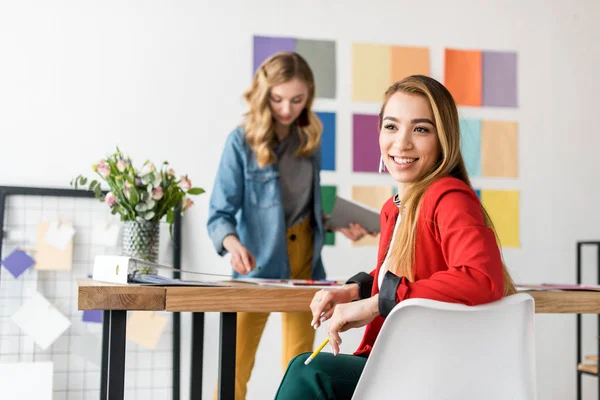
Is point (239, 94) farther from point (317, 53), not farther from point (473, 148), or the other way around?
point (473, 148)

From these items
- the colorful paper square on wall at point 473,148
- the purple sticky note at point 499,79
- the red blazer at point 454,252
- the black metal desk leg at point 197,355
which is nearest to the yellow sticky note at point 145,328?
the black metal desk leg at point 197,355

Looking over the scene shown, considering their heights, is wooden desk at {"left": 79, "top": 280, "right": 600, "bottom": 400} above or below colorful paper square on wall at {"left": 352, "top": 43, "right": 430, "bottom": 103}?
below

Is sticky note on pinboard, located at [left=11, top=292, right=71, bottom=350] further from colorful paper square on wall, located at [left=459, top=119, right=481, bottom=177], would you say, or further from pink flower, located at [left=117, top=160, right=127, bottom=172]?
colorful paper square on wall, located at [left=459, top=119, right=481, bottom=177]

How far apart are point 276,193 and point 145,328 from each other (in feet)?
3.24

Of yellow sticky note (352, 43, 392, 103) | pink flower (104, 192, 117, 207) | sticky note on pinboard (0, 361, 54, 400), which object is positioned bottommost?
sticky note on pinboard (0, 361, 54, 400)

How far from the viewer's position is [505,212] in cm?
320

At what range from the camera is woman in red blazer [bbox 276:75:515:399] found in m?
1.03

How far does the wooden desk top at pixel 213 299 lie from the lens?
1.26 metres

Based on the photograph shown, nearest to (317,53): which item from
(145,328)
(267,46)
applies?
(267,46)

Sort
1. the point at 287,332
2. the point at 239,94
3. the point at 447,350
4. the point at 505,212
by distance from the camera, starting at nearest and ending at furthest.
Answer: the point at 447,350, the point at 287,332, the point at 239,94, the point at 505,212

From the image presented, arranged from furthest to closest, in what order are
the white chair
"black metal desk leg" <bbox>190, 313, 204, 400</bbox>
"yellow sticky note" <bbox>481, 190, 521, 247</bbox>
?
"yellow sticky note" <bbox>481, 190, 521, 247</bbox>
"black metal desk leg" <bbox>190, 313, 204, 400</bbox>
the white chair

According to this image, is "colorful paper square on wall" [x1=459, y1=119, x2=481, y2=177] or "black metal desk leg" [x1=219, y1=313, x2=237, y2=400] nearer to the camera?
"black metal desk leg" [x1=219, y1=313, x2=237, y2=400]

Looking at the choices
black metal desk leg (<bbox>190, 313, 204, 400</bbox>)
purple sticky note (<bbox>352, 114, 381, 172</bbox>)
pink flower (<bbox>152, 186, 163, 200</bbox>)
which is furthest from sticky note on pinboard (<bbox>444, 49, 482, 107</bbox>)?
black metal desk leg (<bbox>190, 313, 204, 400</bbox>)

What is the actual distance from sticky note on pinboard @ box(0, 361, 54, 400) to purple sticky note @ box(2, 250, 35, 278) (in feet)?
1.09
